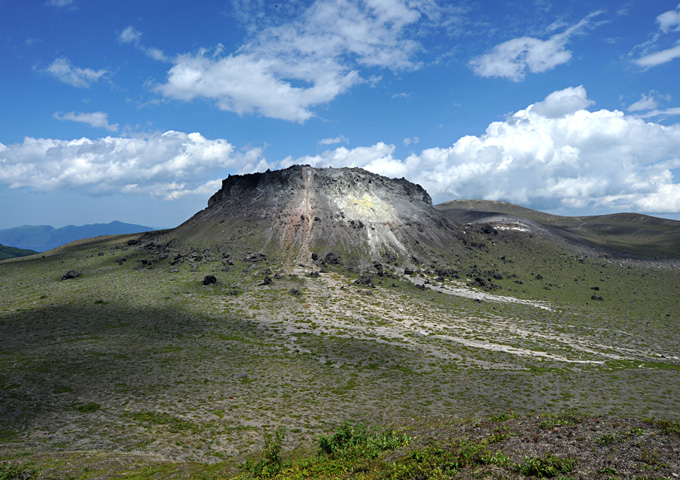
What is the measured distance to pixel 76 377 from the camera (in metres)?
30.4

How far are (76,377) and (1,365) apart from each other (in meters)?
8.09

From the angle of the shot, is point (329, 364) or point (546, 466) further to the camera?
point (329, 364)

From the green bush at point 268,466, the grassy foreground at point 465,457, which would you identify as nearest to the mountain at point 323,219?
the grassy foreground at point 465,457

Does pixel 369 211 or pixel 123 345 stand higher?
pixel 369 211

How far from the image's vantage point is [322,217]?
10975 centimetres

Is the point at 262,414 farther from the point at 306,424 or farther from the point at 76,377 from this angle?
the point at 76,377

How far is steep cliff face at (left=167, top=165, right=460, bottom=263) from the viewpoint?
102 metres

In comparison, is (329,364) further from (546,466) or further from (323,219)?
(323,219)

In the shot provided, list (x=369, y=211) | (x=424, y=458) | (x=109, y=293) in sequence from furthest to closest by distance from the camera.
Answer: (x=369, y=211)
(x=109, y=293)
(x=424, y=458)

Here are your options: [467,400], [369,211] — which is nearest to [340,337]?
[467,400]

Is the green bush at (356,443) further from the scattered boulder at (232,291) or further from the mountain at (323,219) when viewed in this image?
the mountain at (323,219)

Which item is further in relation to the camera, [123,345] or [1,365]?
[123,345]

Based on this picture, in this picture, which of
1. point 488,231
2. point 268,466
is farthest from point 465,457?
point 488,231

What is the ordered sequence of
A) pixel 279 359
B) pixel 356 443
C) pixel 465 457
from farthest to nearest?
pixel 279 359 → pixel 356 443 → pixel 465 457
